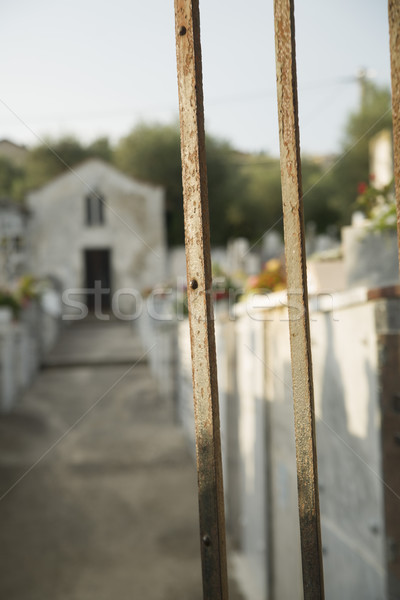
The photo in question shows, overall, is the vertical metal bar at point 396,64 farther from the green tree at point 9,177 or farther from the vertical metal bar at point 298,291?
the green tree at point 9,177

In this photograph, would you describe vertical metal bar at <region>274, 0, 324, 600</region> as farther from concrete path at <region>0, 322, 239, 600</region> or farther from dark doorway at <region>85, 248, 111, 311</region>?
dark doorway at <region>85, 248, 111, 311</region>

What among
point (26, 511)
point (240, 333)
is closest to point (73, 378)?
point (26, 511)

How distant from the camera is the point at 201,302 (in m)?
1.39

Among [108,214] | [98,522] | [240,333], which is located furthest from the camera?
[108,214]

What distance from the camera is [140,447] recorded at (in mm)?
8570

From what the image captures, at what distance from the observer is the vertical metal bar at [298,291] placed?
136 centimetres

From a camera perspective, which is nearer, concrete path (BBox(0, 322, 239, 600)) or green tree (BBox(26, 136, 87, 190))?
concrete path (BBox(0, 322, 239, 600))

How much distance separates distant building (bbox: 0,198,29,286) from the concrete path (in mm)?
9677

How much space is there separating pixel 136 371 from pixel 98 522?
5.84 meters

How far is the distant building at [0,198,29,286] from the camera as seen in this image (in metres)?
20.2

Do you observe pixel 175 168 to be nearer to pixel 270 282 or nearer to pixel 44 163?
pixel 44 163

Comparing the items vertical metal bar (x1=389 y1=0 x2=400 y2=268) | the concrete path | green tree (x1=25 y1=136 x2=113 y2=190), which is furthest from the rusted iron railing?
green tree (x1=25 y1=136 x2=113 y2=190)

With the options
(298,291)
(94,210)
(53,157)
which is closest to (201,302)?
(298,291)

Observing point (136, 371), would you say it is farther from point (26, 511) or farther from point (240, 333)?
point (240, 333)
